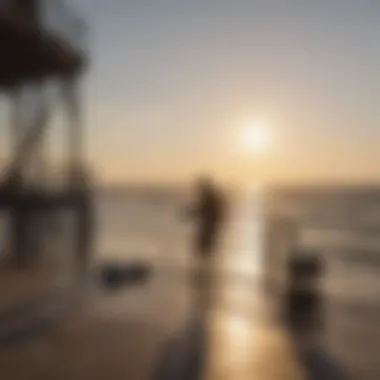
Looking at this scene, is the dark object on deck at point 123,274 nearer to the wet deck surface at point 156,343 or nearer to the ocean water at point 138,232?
the ocean water at point 138,232

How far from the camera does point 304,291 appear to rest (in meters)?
2.46

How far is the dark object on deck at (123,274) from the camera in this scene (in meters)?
2.97

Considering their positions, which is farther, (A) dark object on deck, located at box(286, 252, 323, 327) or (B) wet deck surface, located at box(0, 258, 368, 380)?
(A) dark object on deck, located at box(286, 252, 323, 327)

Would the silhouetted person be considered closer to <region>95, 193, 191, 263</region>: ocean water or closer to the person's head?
the person's head

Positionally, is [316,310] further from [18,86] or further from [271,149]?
[18,86]

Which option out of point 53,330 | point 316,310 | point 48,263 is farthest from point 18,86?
point 316,310

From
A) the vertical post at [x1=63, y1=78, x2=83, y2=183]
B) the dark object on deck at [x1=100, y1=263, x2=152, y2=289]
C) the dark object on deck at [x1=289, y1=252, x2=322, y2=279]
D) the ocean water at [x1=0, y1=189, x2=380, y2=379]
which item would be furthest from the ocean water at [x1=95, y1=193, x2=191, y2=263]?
the dark object on deck at [x1=289, y1=252, x2=322, y2=279]

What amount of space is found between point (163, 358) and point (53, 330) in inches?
21.8

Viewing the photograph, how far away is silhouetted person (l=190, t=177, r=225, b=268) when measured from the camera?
219 cm

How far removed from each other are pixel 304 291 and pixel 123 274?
46.1 inches

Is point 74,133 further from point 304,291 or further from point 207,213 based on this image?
point 304,291

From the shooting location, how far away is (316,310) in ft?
7.95

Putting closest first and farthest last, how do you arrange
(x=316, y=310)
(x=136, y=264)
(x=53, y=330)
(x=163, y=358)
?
1. (x=163, y=358)
2. (x=53, y=330)
3. (x=316, y=310)
4. (x=136, y=264)

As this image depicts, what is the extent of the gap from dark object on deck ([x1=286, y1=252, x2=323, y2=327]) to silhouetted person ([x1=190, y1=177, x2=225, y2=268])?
406mm
